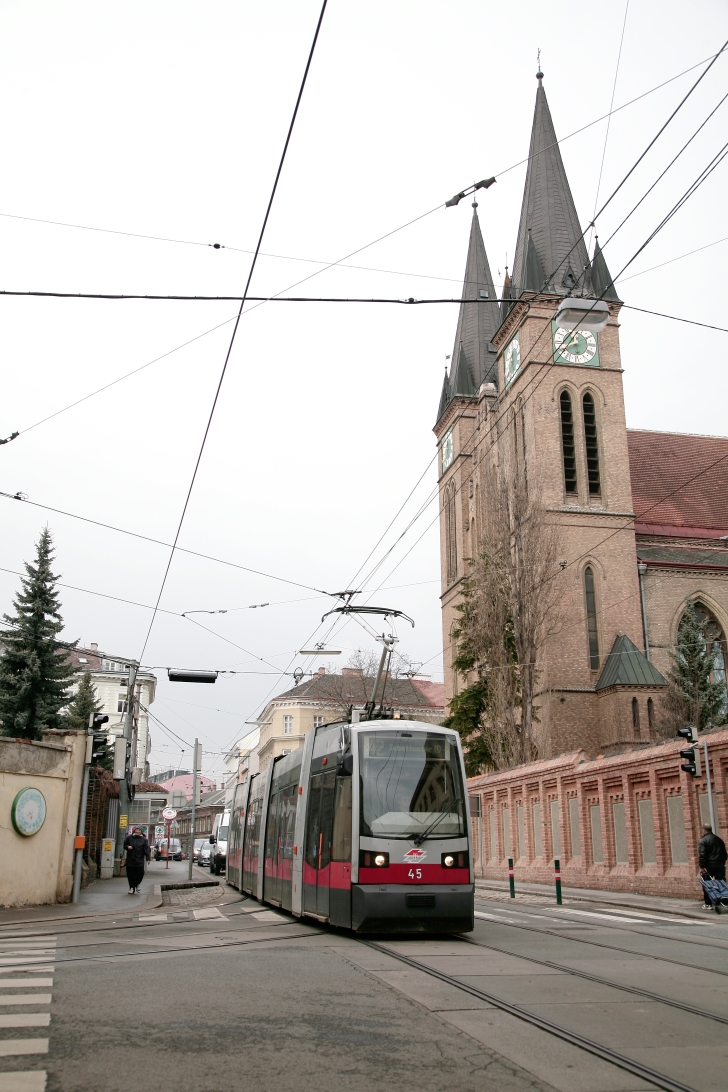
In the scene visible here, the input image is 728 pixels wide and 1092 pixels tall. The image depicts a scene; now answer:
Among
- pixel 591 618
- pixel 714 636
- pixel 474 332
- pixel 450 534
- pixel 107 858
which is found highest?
pixel 474 332

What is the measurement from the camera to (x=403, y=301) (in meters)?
10.5

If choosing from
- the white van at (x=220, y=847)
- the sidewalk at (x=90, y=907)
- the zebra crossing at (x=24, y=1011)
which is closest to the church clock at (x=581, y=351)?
the white van at (x=220, y=847)

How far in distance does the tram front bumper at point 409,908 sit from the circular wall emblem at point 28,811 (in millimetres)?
9062

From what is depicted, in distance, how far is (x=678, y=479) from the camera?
53.5 metres

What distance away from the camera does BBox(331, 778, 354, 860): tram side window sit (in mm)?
12652

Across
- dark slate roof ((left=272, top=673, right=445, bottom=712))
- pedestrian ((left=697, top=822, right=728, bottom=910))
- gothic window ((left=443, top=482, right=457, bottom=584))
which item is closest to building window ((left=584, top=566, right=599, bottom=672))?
gothic window ((left=443, top=482, right=457, bottom=584))

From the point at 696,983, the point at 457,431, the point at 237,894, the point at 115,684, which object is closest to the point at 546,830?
the point at 237,894

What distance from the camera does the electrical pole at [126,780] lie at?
31234mm

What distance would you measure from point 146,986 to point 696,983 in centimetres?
455

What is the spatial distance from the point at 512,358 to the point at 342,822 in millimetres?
39419

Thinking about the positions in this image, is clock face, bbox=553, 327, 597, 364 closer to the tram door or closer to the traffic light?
the traffic light

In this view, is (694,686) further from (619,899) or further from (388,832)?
(388,832)

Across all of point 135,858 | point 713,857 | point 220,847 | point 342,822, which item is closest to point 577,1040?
point 342,822

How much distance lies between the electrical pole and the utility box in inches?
61.5
